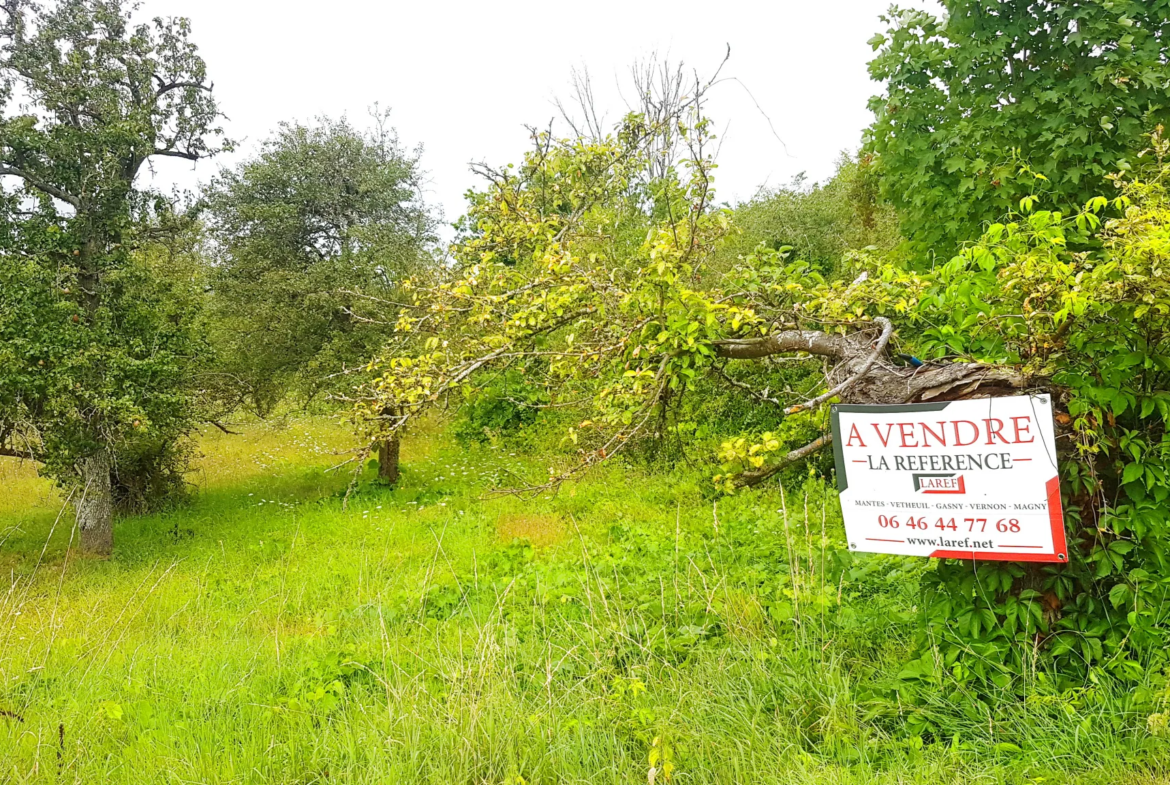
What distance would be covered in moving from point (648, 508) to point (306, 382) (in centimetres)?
731

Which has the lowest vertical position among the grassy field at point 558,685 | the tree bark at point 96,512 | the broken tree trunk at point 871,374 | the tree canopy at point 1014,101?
the grassy field at point 558,685

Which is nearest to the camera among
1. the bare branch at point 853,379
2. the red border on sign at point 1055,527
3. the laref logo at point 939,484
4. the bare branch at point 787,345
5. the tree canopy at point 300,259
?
the red border on sign at point 1055,527

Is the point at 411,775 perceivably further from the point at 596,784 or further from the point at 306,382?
the point at 306,382

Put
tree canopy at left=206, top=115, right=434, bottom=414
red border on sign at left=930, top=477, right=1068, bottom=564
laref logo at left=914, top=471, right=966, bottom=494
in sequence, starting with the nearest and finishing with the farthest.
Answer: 1. red border on sign at left=930, top=477, right=1068, bottom=564
2. laref logo at left=914, top=471, right=966, bottom=494
3. tree canopy at left=206, top=115, right=434, bottom=414

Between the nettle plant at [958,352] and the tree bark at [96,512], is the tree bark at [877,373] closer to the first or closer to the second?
the nettle plant at [958,352]

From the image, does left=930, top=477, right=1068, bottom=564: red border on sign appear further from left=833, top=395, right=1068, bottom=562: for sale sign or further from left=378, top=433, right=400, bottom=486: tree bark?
left=378, top=433, right=400, bottom=486: tree bark

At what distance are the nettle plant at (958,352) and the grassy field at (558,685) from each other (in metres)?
0.33

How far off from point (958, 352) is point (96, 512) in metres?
11.6

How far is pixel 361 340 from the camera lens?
40.5ft

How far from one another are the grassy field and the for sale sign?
0.65m

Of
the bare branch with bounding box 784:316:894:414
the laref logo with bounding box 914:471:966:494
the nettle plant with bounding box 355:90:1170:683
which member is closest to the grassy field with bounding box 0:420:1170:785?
the nettle plant with bounding box 355:90:1170:683

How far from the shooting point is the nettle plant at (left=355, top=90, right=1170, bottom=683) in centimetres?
233

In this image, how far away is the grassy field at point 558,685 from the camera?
8.30ft

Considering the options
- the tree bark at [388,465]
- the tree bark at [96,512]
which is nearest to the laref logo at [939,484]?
the tree bark at [96,512]
